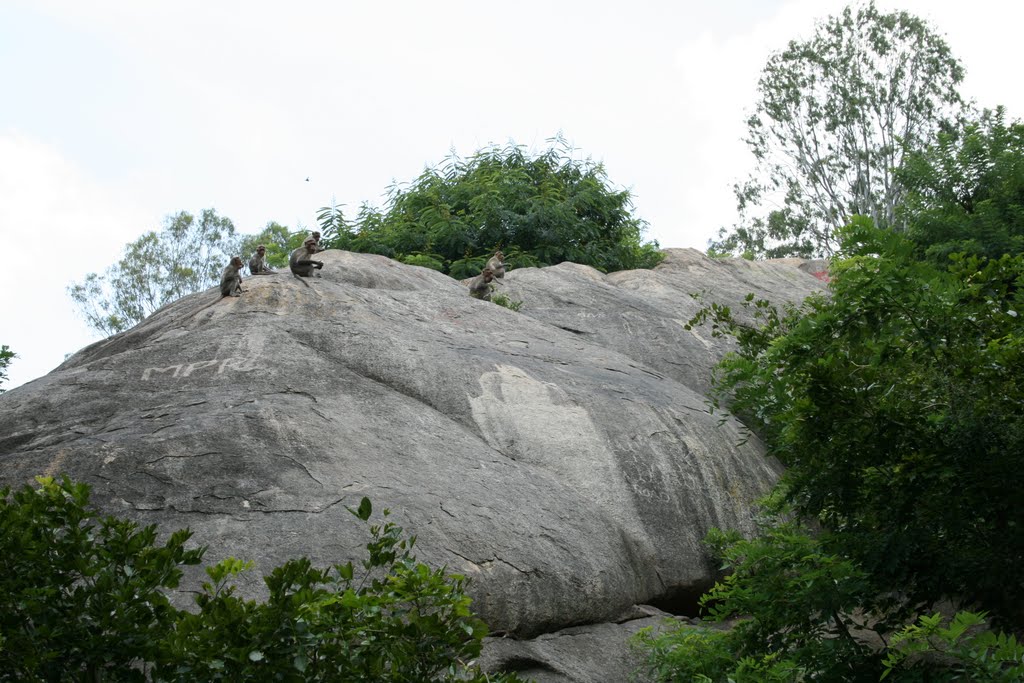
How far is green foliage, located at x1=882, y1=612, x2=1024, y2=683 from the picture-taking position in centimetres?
659

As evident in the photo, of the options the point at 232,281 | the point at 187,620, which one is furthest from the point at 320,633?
the point at 232,281

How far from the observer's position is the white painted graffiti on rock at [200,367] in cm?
1100

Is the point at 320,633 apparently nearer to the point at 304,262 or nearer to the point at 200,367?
the point at 200,367

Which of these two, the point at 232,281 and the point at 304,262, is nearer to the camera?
the point at 232,281

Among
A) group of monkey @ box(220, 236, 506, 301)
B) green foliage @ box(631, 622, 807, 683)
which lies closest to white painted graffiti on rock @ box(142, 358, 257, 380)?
group of monkey @ box(220, 236, 506, 301)

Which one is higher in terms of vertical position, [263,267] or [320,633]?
[263,267]

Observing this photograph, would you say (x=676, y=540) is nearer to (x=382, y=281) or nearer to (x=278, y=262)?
(x=382, y=281)

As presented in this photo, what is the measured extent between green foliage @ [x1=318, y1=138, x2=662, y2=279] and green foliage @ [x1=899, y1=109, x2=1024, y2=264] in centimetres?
631

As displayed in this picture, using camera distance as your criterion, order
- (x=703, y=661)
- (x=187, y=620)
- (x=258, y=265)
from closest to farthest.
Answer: (x=187, y=620)
(x=703, y=661)
(x=258, y=265)

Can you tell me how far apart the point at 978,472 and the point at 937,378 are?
79cm

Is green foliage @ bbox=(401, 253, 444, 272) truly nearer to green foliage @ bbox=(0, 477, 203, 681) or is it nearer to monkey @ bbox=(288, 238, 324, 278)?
monkey @ bbox=(288, 238, 324, 278)

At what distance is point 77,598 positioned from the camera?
6004 millimetres

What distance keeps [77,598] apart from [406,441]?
480 centimetres

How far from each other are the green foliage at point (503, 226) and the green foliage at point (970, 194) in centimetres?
631
